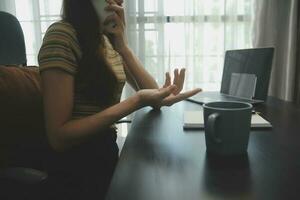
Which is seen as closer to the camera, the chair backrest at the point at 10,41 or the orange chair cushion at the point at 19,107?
the orange chair cushion at the point at 19,107

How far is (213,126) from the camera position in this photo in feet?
1.94

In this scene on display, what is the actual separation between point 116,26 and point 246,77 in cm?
55

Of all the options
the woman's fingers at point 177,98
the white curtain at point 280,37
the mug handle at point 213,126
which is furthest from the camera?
the white curtain at point 280,37

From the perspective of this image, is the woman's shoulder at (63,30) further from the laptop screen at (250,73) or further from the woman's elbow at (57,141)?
the laptop screen at (250,73)

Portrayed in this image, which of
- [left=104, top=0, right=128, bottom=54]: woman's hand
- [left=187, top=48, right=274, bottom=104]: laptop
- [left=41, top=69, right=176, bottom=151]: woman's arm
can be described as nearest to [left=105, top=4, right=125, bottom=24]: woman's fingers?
[left=104, top=0, right=128, bottom=54]: woman's hand

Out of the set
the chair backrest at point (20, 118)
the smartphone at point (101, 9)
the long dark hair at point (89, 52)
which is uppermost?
the smartphone at point (101, 9)

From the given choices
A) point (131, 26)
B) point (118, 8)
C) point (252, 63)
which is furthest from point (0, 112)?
point (131, 26)

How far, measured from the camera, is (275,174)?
526 mm

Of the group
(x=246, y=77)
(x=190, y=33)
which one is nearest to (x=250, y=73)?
(x=246, y=77)

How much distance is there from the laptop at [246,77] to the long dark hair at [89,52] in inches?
18.7

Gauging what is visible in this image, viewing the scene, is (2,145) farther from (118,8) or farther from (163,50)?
(163,50)

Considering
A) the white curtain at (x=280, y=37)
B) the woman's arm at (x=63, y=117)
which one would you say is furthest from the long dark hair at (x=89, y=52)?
the white curtain at (x=280, y=37)

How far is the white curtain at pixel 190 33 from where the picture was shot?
2219 millimetres

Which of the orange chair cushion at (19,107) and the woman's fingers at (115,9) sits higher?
the woman's fingers at (115,9)
